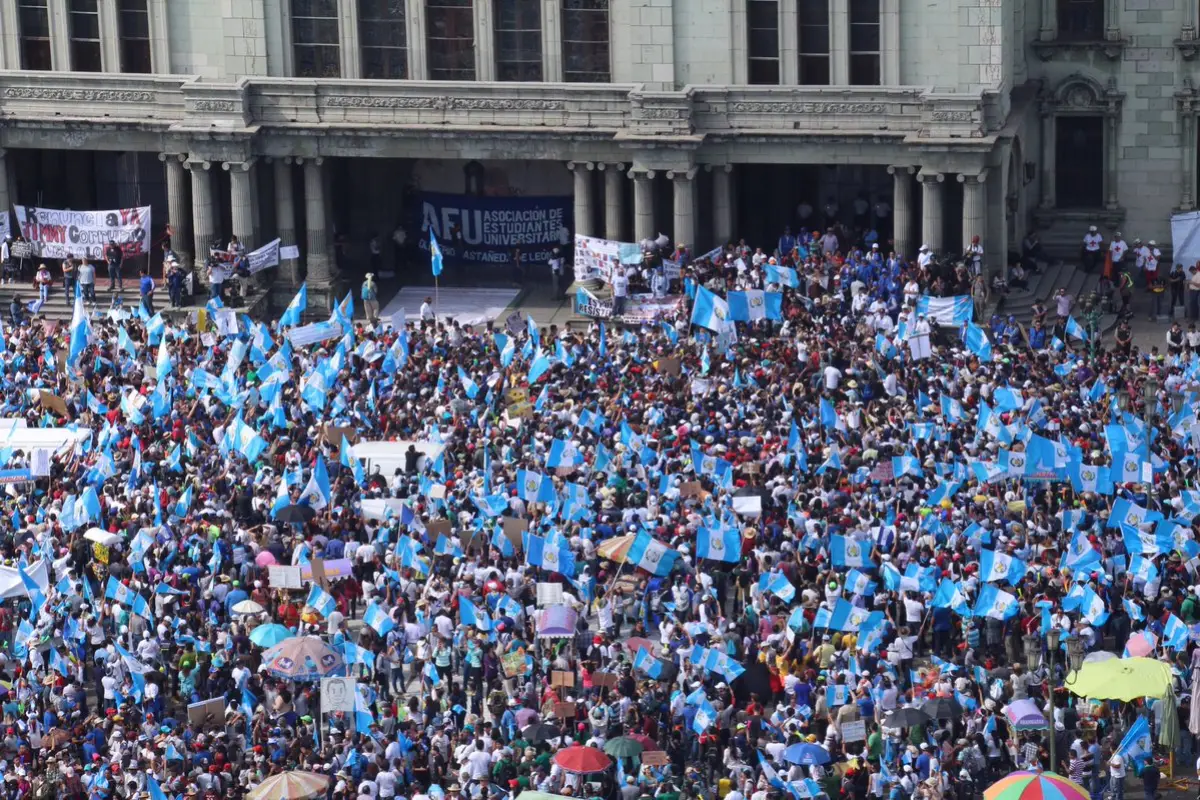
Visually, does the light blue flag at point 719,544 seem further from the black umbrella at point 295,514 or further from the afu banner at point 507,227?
the afu banner at point 507,227

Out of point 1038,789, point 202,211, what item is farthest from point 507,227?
point 1038,789

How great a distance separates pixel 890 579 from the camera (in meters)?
51.1

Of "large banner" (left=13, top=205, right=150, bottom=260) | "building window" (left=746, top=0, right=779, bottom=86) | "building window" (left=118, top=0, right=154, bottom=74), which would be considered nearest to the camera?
"building window" (left=746, top=0, right=779, bottom=86)

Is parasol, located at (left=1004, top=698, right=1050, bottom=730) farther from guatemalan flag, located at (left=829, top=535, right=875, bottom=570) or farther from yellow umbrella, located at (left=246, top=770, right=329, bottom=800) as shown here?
yellow umbrella, located at (left=246, top=770, right=329, bottom=800)

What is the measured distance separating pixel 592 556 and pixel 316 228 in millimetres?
22557

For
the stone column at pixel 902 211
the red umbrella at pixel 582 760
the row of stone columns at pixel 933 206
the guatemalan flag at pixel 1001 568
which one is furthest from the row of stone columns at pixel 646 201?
the red umbrella at pixel 582 760

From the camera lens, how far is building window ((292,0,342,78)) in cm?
7381

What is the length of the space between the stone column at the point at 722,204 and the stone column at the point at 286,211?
1026 centimetres

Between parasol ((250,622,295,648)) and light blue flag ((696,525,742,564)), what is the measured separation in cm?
733

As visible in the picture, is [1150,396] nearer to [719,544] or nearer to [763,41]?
[719,544]

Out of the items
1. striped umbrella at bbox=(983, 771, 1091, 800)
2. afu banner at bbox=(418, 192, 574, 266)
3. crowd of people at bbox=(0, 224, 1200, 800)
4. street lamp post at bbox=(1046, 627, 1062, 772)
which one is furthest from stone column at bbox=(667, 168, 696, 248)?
striped umbrella at bbox=(983, 771, 1091, 800)

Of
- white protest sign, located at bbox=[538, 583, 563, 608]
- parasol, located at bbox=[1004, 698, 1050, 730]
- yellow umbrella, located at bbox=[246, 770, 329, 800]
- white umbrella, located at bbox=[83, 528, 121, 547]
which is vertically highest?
white umbrella, located at bbox=[83, 528, 121, 547]

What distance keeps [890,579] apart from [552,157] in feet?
79.0

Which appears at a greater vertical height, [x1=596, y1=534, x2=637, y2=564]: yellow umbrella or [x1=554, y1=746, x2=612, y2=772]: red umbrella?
[x1=596, y1=534, x2=637, y2=564]: yellow umbrella
